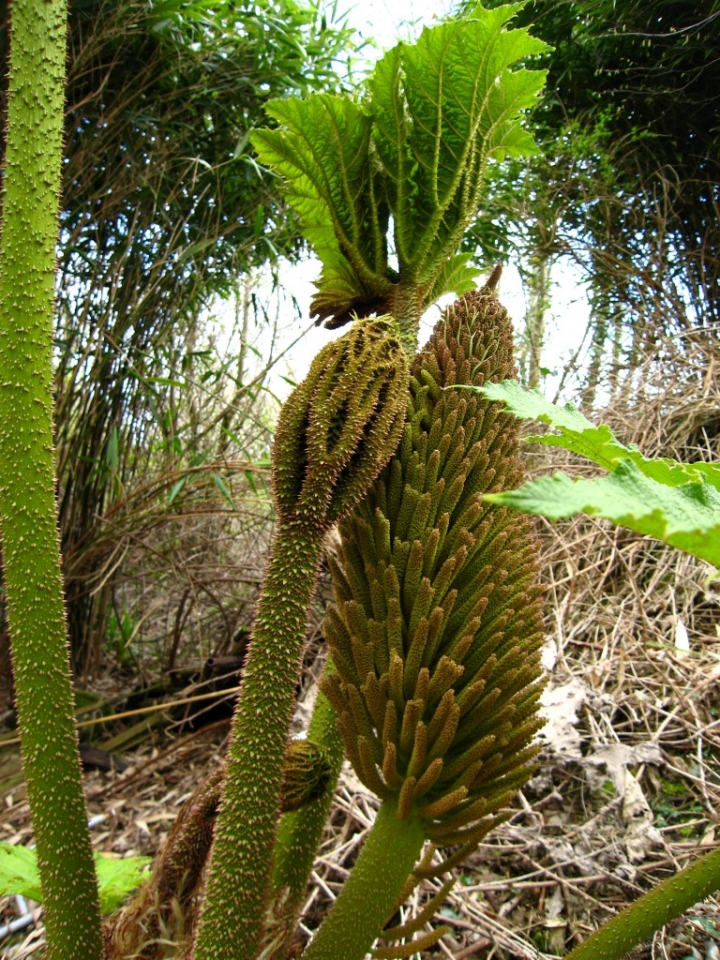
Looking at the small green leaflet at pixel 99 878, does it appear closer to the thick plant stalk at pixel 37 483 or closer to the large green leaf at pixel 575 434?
the thick plant stalk at pixel 37 483

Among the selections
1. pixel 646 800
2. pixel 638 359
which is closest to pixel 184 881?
pixel 646 800

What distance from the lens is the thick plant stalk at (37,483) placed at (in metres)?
0.82

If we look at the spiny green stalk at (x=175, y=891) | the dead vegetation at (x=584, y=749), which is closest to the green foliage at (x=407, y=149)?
the spiny green stalk at (x=175, y=891)

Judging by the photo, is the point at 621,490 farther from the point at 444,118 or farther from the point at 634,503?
the point at 444,118

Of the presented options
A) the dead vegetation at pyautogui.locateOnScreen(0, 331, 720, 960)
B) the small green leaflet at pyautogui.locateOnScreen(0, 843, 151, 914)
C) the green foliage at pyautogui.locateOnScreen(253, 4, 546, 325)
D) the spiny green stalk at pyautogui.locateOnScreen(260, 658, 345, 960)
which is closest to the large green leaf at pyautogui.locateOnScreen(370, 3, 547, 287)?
the green foliage at pyautogui.locateOnScreen(253, 4, 546, 325)

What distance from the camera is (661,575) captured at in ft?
6.89

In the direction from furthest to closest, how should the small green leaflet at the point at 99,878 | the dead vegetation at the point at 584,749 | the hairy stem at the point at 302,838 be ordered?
1. the dead vegetation at the point at 584,749
2. the small green leaflet at the point at 99,878
3. the hairy stem at the point at 302,838

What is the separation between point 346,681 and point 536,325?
9.95 feet

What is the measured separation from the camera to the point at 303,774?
0.78 m

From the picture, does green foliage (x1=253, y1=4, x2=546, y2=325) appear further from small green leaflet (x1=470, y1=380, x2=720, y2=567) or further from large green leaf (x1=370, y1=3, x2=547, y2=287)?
small green leaflet (x1=470, y1=380, x2=720, y2=567)

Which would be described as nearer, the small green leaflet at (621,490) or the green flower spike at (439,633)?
the small green leaflet at (621,490)

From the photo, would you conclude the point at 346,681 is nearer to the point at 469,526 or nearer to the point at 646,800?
the point at 469,526

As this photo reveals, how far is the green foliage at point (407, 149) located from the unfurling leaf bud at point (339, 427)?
19 centimetres

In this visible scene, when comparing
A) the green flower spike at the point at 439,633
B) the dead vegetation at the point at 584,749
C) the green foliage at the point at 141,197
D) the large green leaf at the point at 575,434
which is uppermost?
the green foliage at the point at 141,197
